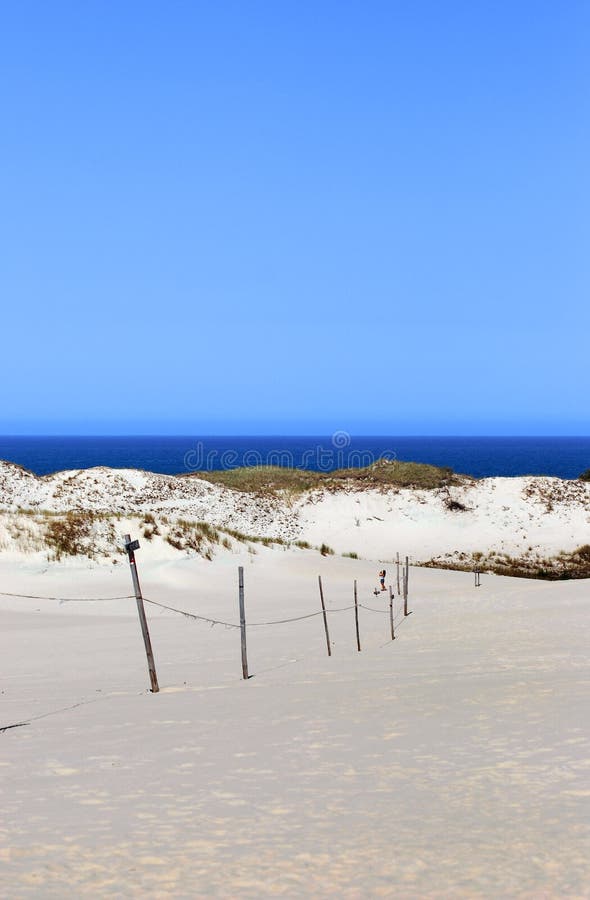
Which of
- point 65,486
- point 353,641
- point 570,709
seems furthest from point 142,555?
point 570,709

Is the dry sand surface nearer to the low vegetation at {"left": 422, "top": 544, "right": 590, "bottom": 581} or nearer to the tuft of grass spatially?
the tuft of grass

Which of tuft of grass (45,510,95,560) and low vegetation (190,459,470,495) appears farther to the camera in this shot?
low vegetation (190,459,470,495)

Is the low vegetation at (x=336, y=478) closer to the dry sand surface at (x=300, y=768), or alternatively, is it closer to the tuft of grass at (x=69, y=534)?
the tuft of grass at (x=69, y=534)

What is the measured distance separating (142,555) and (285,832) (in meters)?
27.1

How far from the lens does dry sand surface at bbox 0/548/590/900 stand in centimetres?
592

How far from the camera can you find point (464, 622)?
22.5 meters

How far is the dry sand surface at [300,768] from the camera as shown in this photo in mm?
5918

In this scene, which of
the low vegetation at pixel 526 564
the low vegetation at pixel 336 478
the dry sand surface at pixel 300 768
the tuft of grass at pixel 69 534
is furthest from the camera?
the low vegetation at pixel 336 478

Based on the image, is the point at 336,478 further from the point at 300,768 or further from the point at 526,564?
the point at 300,768

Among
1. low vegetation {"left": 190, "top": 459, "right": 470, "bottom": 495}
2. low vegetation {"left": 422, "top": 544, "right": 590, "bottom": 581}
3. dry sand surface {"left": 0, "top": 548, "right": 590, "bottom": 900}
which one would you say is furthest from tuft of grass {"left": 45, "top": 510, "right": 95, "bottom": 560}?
low vegetation {"left": 190, "top": 459, "right": 470, "bottom": 495}

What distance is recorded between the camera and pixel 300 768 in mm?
8703

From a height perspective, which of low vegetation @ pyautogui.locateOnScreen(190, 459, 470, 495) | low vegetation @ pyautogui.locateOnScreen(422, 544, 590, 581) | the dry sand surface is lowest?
low vegetation @ pyautogui.locateOnScreen(422, 544, 590, 581)

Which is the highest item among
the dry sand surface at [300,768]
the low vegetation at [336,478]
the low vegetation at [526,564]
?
the low vegetation at [336,478]

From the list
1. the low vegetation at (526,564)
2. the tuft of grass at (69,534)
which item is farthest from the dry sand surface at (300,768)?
the low vegetation at (526,564)
